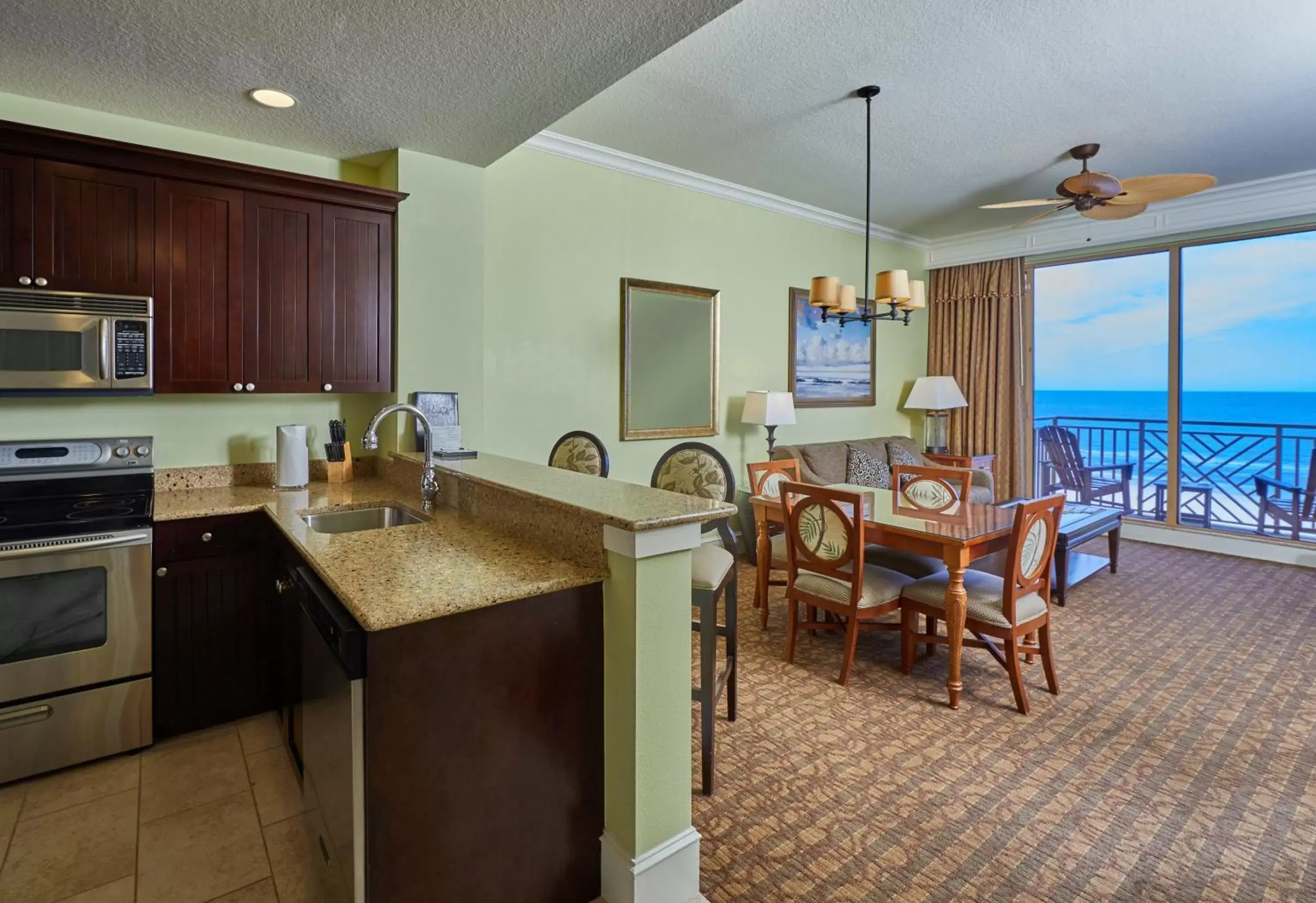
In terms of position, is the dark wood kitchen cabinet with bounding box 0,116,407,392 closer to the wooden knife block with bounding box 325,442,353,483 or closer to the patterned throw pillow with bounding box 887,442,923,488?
the wooden knife block with bounding box 325,442,353,483

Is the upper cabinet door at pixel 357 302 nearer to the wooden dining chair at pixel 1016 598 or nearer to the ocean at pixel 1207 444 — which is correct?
the wooden dining chair at pixel 1016 598

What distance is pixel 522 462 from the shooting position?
2490 millimetres

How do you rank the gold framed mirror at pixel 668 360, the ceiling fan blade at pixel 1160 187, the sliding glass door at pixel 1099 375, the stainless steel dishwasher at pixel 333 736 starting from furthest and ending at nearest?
the sliding glass door at pixel 1099 375 → the gold framed mirror at pixel 668 360 → the ceiling fan blade at pixel 1160 187 → the stainless steel dishwasher at pixel 333 736

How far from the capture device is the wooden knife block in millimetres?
2928

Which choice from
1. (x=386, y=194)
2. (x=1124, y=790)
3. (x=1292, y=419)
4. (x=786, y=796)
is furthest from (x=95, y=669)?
(x=1292, y=419)

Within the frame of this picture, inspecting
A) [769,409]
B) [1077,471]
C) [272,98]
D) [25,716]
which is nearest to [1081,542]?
[769,409]

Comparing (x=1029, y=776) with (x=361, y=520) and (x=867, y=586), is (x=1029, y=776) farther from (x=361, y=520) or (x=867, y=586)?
(x=361, y=520)

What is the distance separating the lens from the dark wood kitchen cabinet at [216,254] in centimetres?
217

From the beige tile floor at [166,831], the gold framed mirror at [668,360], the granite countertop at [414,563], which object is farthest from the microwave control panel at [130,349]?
the gold framed mirror at [668,360]

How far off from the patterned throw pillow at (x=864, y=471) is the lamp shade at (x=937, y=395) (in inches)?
39.8

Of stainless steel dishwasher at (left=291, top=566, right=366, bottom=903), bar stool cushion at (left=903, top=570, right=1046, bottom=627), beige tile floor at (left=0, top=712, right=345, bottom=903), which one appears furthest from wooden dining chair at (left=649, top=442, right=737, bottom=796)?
beige tile floor at (left=0, top=712, right=345, bottom=903)

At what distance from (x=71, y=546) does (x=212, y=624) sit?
1.67 ft

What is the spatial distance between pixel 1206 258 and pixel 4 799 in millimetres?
7739

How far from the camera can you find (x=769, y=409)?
14.9 feet
